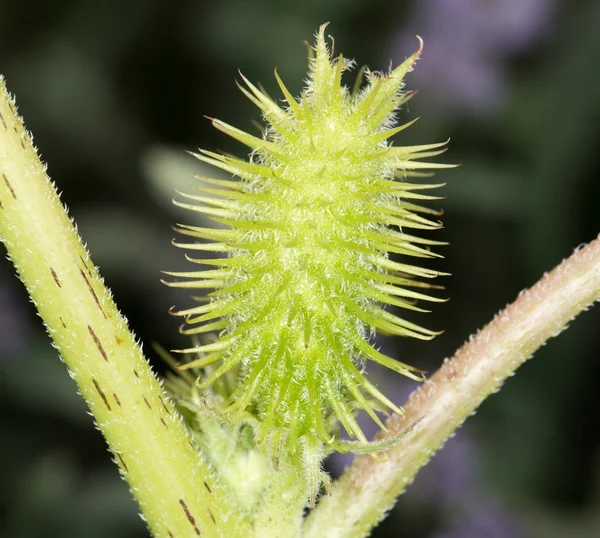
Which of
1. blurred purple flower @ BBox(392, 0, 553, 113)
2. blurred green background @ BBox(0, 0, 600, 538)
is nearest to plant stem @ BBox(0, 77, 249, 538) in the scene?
blurred green background @ BBox(0, 0, 600, 538)

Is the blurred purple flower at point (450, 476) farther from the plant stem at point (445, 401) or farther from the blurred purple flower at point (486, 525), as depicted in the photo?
the plant stem at point (445, 401)

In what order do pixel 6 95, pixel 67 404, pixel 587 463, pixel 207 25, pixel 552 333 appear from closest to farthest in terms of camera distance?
pixel 6 95, pixel 552 333, pixel 67 404, pixel 587 463, pixel 207 25

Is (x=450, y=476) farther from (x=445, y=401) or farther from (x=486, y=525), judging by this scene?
(x=445, y=401)

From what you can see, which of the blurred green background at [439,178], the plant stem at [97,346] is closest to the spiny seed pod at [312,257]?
the plant stem at [97,346]

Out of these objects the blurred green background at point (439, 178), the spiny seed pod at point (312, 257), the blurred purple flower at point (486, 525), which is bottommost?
the spiny seed pod at point (312, 257)

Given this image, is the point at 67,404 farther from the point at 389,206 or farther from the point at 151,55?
the point at 389,206

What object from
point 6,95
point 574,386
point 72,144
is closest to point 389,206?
point 6,95
